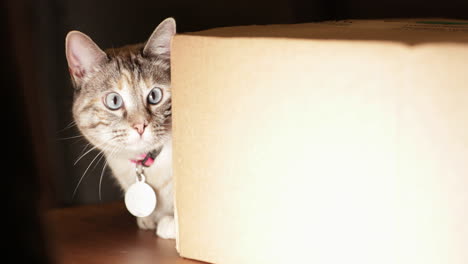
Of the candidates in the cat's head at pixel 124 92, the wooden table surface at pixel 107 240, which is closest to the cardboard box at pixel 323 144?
the wooden table surface at pixel 107 240

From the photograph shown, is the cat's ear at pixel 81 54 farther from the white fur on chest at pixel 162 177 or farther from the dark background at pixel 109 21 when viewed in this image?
the white fur on chest at pixel 162 177

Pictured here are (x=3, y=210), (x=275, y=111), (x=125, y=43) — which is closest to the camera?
(x=3, y=210)

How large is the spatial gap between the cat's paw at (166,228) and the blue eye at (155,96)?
0.24 m

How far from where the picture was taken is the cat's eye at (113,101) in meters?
1.19

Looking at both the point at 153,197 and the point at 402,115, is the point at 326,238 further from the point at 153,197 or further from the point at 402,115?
the point at 153,197

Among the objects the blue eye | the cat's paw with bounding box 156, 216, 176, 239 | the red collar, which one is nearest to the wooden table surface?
the cat's paw with bounding box 156, 216, 176, 239

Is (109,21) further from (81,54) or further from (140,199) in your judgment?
(140,199)

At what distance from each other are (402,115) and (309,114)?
0.13m

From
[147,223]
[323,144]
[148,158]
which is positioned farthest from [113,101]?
[323,144]

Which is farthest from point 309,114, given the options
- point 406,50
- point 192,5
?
point 192,5

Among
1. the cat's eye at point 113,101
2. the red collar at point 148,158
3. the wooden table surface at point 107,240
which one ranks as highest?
the cat's eye at point 113,101

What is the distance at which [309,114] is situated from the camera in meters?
0.82

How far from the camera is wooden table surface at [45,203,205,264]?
103 cm

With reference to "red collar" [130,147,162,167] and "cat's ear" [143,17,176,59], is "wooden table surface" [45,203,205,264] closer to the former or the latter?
"red collar" [130,147,162,167]
